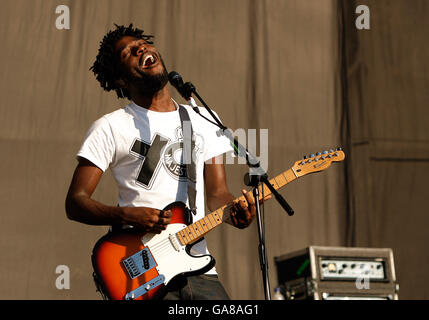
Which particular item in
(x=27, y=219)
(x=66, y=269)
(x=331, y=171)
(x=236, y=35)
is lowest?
(x=66, y=269)

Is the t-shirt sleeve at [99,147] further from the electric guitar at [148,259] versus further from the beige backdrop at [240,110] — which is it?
the beige backdrop at [240,110]

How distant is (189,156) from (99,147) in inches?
16.3

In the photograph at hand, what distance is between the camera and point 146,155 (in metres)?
2.84

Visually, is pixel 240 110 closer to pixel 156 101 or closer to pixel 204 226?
pixel 156 101

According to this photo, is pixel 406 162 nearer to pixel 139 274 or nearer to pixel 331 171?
pixel 331 171

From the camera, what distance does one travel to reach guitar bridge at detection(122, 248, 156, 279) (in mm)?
2680

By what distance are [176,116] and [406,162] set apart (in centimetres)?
318
